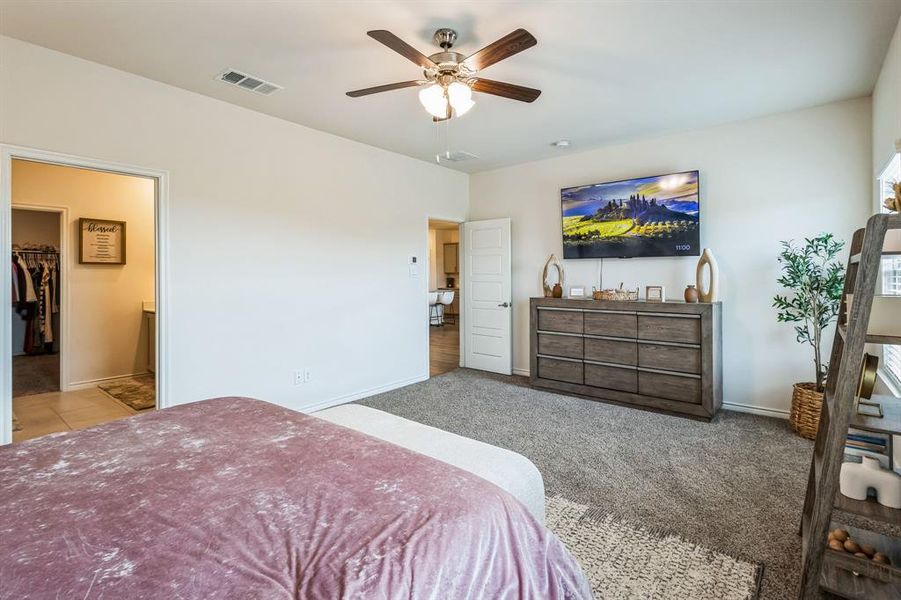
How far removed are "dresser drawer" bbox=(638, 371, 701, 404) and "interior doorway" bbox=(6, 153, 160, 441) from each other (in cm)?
459

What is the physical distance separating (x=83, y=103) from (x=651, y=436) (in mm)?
4469

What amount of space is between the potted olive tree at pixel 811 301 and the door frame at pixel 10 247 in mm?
4643

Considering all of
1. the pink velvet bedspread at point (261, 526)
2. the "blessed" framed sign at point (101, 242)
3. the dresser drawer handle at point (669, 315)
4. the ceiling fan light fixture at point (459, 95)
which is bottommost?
the pink velvet bedspread at point (261, 526)

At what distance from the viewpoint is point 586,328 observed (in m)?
4.39

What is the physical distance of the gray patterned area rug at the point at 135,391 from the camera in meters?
4.22

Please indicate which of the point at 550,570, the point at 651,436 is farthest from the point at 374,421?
the point at 651,436

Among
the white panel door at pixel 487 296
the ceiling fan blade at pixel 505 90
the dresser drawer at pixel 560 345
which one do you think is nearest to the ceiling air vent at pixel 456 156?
the white panel door at pixel 487 296

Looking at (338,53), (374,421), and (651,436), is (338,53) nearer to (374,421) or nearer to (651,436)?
(374,421)

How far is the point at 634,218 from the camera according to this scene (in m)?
4.42

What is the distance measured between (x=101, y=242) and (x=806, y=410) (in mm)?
6976

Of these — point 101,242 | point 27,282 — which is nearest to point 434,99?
point 101,242

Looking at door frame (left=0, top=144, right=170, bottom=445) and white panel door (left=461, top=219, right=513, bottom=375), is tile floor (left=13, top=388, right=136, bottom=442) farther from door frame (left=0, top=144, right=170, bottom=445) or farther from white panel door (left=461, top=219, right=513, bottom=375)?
white panel door (left=461, top=219, right=513, bottom=375)

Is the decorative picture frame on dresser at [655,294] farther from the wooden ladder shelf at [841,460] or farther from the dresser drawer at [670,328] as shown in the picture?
the wooden ladder shelf at [841,460]

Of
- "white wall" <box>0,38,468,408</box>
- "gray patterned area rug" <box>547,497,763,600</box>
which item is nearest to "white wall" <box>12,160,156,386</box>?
"white wall" <box>0,38,468,408</box>
